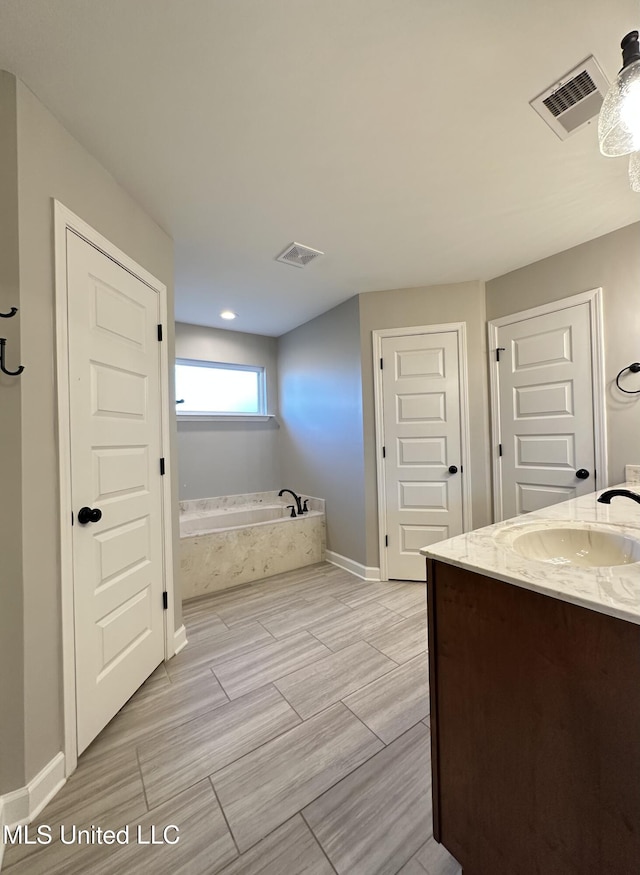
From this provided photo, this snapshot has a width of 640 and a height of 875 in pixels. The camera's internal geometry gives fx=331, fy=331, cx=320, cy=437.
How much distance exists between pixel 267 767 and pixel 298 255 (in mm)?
2745

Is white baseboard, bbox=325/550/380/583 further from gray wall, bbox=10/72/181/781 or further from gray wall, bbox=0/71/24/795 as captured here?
gray wall, bbox=0/71/24/795

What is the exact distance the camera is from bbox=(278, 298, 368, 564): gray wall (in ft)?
10.0

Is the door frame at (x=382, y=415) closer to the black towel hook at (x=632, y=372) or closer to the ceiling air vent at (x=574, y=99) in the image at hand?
the black towel hook at (x=632, y=372)

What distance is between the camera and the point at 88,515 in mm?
1348

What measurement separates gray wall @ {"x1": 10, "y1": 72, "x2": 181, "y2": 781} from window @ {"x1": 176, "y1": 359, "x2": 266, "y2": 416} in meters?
2.39

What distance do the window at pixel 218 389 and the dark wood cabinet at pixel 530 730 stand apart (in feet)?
11.0

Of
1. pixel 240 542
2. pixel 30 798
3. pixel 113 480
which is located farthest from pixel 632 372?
pixel 30 798

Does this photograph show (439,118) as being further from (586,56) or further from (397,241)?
(397,241)

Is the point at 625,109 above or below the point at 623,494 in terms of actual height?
above

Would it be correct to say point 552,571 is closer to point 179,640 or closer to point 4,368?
point 4,368

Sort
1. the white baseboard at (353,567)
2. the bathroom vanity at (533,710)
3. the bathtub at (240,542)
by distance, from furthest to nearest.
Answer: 1. the white baseboard at (353,567)
2. the bathtub at (240,542)
3. the bathroom vanity at (533,710)

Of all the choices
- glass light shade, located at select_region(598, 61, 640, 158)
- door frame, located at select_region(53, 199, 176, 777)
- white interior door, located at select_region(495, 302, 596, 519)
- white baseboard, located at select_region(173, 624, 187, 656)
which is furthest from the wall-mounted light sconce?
white baseboard, located at select_region(173, 624, 187, 656)

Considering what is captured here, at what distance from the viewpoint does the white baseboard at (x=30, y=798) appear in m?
1.08

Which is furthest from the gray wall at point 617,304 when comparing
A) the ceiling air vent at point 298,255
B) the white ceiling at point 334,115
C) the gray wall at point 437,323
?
the ceiling air vent at point 298,255
